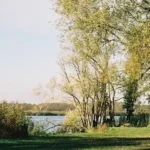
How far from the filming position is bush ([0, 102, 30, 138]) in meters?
A: 30.4

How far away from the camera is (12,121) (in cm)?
3072

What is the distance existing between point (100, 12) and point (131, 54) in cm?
314

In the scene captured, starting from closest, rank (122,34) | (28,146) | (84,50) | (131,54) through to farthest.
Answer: (28,146)
(131,54)
(122,34)
(84,50)

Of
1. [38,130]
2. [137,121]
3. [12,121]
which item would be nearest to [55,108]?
[137,121]

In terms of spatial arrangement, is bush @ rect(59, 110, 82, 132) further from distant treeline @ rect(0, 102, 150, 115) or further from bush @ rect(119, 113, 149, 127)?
bush @ rect(119, 113, 149, 127)

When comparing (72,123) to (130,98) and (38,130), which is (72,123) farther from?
(38,130)

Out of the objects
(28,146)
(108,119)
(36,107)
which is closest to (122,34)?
(28,146)

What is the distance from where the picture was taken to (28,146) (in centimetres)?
2330

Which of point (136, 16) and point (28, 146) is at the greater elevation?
point (136, 16)

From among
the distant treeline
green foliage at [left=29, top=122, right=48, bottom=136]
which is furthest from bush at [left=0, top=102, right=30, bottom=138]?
the distant treeline

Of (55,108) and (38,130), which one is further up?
(55,108)

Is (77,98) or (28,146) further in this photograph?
(77,98)

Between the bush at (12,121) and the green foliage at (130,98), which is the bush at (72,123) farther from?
the bush at (12,121)

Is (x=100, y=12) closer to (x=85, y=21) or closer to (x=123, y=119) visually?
(x=85, y=21)
